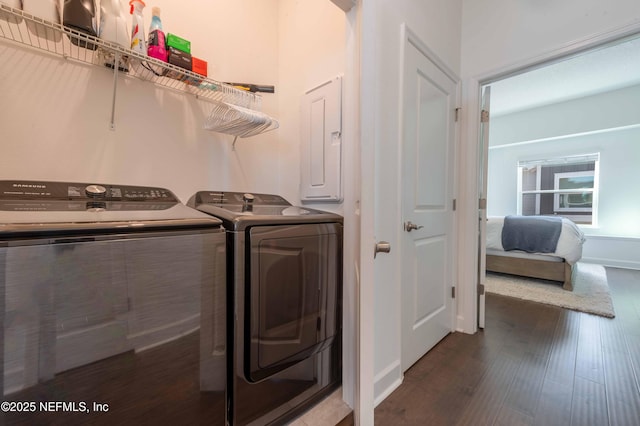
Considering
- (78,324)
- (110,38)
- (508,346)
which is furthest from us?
(508,346)

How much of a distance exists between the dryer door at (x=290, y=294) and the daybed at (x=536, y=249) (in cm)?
330

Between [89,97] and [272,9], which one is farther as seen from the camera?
[272,9]

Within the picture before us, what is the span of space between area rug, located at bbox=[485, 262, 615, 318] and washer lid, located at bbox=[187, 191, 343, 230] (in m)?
2.83

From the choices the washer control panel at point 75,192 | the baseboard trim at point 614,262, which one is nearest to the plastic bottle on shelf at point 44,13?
the washer control panel at point 75,192

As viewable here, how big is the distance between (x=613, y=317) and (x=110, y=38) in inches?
163

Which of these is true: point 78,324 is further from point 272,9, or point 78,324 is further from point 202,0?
point 272,9

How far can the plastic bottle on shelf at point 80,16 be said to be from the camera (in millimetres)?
985

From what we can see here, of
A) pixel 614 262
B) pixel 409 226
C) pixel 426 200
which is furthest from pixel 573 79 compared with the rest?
pixel 409 226

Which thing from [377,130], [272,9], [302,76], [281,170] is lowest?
[281,170]

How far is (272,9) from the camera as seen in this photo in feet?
5.99

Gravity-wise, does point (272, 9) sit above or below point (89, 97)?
above

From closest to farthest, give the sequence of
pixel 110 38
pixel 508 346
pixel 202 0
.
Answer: pixel 110 38, pixel 202 0, pixel 508 346

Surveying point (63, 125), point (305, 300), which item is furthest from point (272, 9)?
point (305, 300)

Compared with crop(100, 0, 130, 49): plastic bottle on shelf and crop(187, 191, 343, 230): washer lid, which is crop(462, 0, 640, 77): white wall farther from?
crop(100, 0, 130, 49): plastic bottle on shelf
